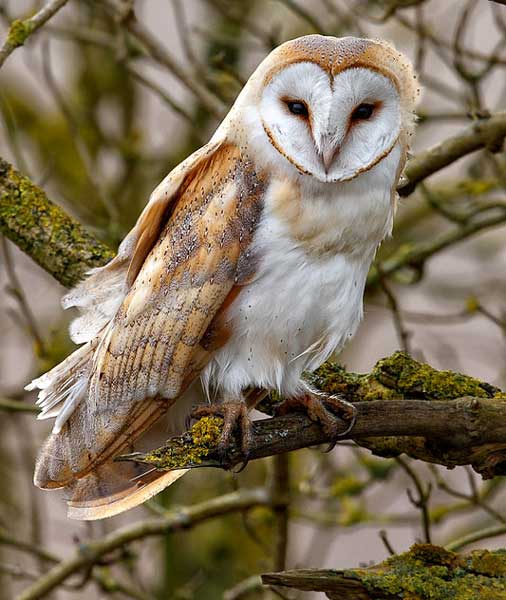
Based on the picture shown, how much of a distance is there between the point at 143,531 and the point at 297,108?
1.47m

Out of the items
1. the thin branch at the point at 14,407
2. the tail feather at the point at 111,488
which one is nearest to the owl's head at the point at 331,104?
the tail feather at the point at 111,488

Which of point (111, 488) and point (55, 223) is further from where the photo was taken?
point (55, 223)

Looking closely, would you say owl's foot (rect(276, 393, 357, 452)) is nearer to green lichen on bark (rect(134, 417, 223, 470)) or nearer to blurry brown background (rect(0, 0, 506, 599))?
green lichen on bark (rect(134, 417, 223, 470))

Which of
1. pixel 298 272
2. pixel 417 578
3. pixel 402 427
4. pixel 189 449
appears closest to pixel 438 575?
pixel 417 578

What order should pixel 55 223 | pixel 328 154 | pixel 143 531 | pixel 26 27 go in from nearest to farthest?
pixel 328 154 < pixel 26 27 < pixel 55 223 < pixel 143 531

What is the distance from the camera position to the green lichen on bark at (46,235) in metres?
2.53

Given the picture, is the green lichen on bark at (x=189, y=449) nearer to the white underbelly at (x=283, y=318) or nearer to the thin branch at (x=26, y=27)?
the white underbelly at (x=283, y=318)

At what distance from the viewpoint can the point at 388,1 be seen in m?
3.15

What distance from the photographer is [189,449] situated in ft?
6.04

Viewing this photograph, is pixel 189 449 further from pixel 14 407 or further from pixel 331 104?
pixel 14 407

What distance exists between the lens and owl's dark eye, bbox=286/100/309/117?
212 cm

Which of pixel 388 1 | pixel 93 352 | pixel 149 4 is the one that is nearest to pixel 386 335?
pixel 149 4

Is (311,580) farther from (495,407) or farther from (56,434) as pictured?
(56,434)

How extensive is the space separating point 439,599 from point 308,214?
2.69ft
